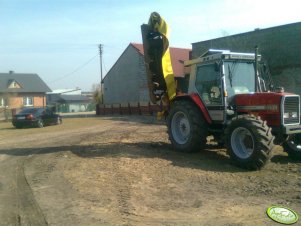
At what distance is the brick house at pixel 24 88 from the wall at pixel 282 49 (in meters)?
46.8

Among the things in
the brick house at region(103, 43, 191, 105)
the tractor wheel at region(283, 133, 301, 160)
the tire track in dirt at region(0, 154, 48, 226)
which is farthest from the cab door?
the brick house at region(103, 43, 191, 105)

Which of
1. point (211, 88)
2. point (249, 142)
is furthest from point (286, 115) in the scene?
point (211, 88)

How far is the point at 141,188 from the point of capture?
8.10m

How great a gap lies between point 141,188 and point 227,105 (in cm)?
399

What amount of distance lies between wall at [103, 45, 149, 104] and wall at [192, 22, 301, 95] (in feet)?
69.0

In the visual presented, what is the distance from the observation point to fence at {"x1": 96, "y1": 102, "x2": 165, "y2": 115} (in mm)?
37781

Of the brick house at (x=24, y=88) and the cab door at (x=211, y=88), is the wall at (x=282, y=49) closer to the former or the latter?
the cab door at (x=211, y=88)

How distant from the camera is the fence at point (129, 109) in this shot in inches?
1487

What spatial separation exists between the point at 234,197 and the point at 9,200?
4.01m

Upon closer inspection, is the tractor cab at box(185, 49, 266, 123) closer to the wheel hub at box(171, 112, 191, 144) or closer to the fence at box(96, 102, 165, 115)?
the wheel hub at box(171, 112, 191, 144)

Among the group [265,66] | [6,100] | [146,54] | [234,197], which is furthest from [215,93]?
[6,100]

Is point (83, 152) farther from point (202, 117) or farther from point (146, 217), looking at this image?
point (146, 217)

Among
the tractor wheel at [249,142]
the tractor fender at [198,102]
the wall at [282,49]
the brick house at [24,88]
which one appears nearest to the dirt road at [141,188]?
the tractor wheel at [249,142]

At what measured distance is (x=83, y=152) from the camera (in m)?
12.8
